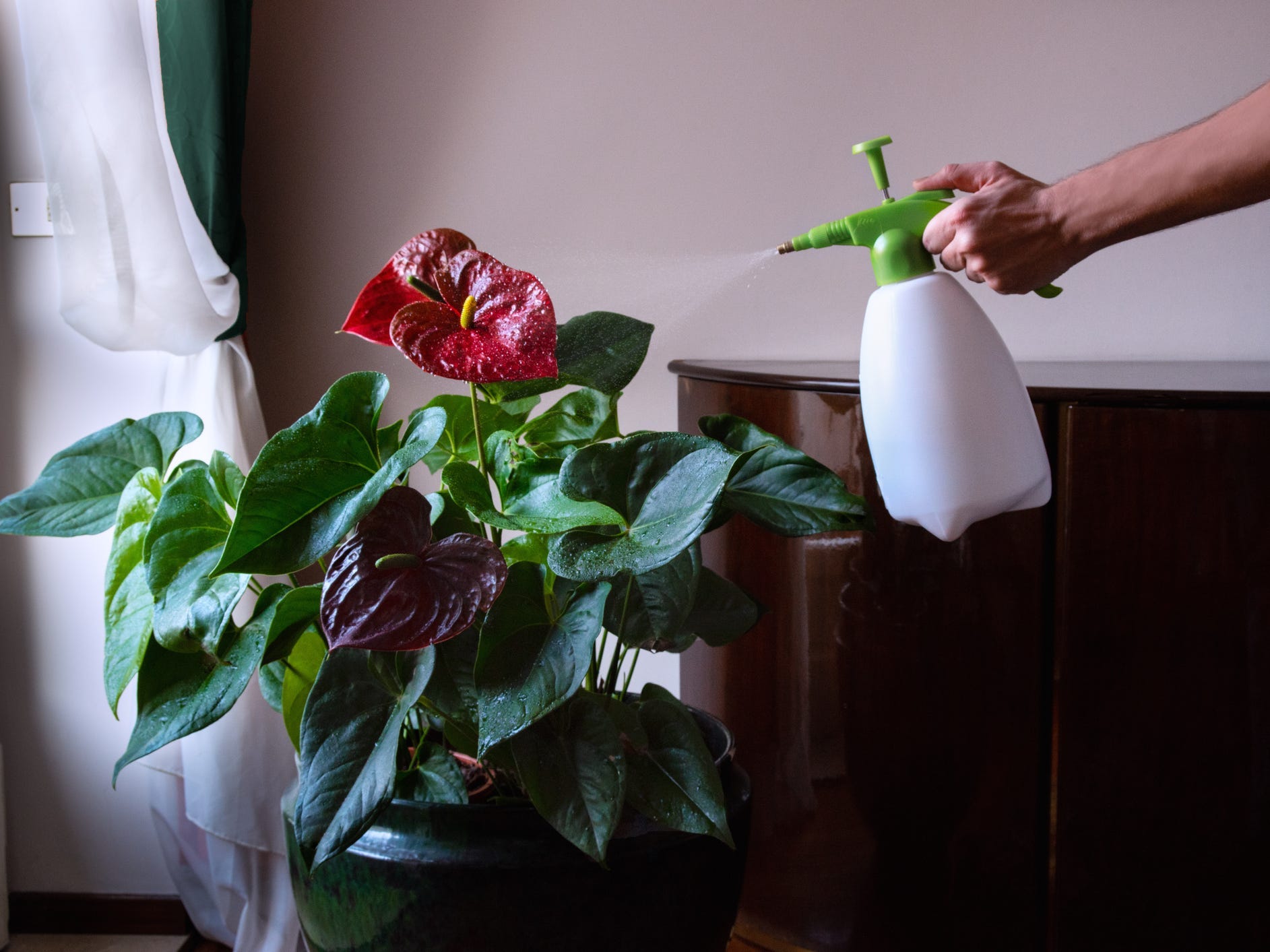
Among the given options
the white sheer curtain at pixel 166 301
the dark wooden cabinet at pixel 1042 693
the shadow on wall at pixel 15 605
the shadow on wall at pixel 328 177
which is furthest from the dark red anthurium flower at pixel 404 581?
the shadow on wall at pixel 15 605

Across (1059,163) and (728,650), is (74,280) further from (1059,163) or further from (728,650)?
(1059,163)

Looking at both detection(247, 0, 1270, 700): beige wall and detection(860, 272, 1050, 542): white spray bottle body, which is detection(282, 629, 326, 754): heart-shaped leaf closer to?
detection(860, 272, 1050, 542): white spray bottle body

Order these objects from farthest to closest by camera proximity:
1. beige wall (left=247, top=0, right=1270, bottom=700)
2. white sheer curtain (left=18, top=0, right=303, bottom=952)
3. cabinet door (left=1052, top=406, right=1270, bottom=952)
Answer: beige wall (left=247, top=0, right=1270, bottom=700) → white sheer curtain (left=18, top=0, right=303, bottom=952) → cabinet door (left=1052, top=406, right=1270, bottom=952)

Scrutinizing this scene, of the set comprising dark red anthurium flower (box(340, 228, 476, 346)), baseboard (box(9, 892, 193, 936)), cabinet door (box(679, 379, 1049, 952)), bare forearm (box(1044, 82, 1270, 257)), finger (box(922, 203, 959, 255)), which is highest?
Result: bare forearm (box(1044, 82, 1270, 257))

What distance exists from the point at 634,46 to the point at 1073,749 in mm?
1155

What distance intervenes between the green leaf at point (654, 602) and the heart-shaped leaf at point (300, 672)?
0.21m

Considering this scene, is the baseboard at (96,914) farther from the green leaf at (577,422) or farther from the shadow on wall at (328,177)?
the green leaf at (577,422)

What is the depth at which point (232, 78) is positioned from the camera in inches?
54.1

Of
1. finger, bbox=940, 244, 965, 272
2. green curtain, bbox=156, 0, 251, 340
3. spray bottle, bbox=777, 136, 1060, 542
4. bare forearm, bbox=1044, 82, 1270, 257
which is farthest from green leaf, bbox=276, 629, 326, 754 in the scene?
green curtain, bbox=156, 0, 251, 340

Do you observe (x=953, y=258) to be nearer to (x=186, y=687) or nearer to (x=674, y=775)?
(x=674, y=775)

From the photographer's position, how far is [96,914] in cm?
159

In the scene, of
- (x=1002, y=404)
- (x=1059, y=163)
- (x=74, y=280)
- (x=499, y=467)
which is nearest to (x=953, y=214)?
(x=1002, y=404)

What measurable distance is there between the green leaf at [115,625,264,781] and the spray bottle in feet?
1.35

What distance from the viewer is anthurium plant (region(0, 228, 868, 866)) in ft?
1.77
